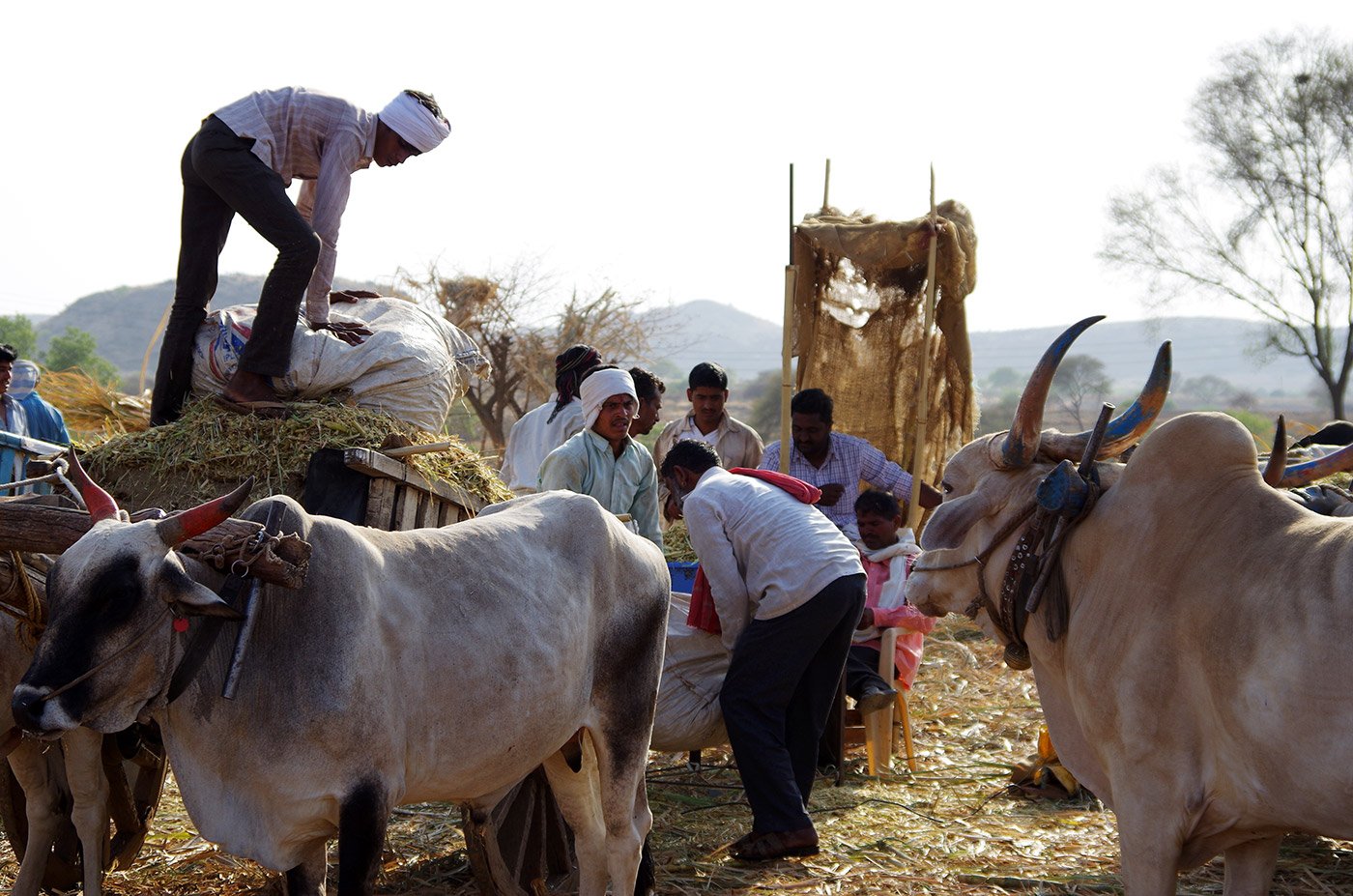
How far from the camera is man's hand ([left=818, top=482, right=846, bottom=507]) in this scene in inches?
293

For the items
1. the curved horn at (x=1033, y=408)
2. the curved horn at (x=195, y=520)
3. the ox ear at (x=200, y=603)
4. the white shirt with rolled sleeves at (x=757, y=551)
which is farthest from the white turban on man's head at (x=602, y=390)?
the ox ear at (x=200, y=603)

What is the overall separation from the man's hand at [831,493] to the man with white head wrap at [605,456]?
1844 mm

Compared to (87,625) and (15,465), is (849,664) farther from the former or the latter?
(87,625)

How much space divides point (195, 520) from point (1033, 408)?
2.39 metres

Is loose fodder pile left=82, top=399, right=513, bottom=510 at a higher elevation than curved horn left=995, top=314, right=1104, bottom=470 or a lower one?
lower

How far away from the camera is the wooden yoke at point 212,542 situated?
328 centimetres

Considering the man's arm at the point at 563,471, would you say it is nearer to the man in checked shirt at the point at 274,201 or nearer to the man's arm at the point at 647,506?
the man's arm at the point at 647,506

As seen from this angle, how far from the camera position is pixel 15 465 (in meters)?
4.80

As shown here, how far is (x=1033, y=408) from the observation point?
396 centimetres

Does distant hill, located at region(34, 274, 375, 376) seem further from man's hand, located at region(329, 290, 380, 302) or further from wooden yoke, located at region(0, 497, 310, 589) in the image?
wooden yoke, located at region(0, 497, 310, 589)

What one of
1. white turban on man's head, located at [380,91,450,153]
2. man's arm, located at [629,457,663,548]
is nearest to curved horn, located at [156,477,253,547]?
white turban on man's head, located at [380,91,450,153]

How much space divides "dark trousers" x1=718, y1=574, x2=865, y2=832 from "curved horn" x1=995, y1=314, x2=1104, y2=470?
5.31 feet

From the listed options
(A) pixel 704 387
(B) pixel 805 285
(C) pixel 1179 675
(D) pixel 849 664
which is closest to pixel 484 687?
(C) pixel 1179 675

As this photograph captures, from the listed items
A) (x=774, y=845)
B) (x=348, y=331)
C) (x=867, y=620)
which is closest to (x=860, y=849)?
(x=774, y=845)
